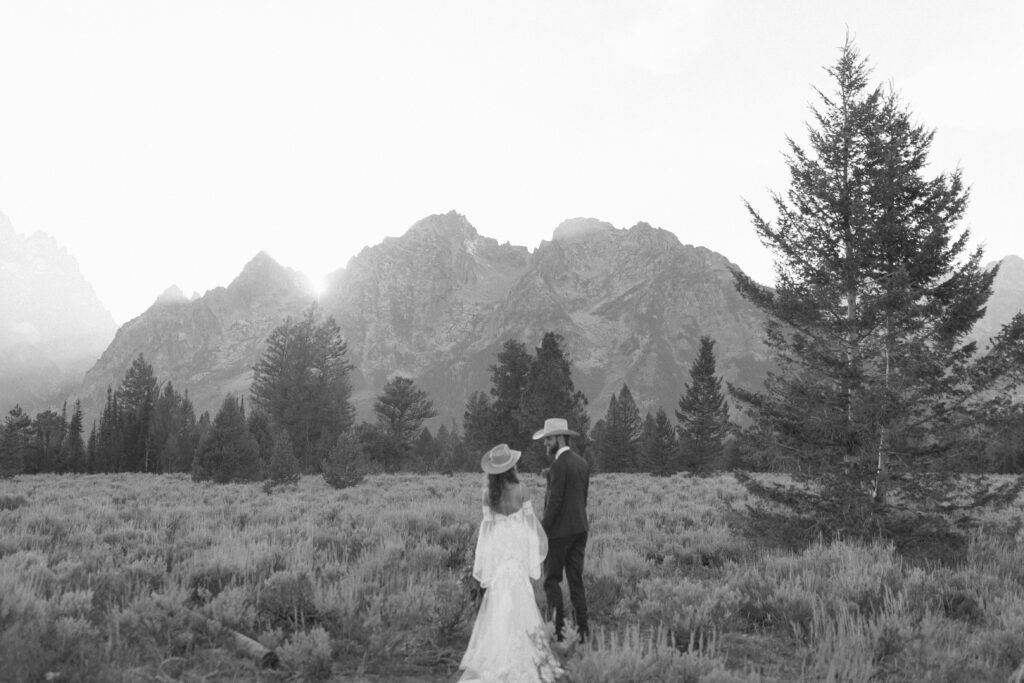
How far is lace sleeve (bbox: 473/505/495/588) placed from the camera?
5926 millimetres

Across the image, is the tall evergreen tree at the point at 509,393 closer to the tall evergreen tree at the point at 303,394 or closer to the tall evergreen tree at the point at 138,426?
the tall evergreen tree at the point at 303,394

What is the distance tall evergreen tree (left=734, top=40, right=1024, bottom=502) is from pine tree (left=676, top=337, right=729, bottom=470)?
3872 centimetres

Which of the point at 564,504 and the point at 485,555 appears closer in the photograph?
the point at 485,555

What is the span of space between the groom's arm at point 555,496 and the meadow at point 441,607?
865 mm

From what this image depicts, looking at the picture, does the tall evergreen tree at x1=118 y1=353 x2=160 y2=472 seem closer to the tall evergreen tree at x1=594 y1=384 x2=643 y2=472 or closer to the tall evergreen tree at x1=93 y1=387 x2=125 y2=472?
the tall evergreen tree at x1=93 y1=387 x2=125 y2=472

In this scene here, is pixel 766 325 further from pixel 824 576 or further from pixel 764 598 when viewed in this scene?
pixel 764 598

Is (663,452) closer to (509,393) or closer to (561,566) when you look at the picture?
(509,393)

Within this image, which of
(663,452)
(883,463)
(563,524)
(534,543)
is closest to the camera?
(534,543)

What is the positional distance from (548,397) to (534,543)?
31.2m

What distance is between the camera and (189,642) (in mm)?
5699

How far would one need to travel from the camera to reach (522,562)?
5922 mm

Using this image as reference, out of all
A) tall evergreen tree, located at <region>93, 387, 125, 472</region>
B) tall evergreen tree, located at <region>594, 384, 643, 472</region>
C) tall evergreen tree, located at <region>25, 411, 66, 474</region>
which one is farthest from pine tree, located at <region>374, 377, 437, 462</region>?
tall evergreen tree, located at <region>93, 387, 125, 472</region>

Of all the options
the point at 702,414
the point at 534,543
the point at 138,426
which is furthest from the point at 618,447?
the point at 138,426

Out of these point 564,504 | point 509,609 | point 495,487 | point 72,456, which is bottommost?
point 72,456
